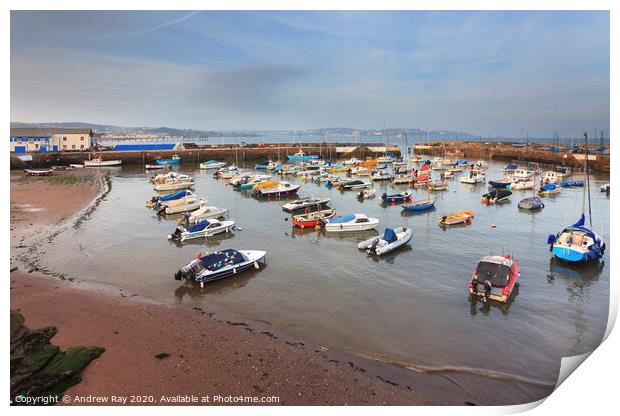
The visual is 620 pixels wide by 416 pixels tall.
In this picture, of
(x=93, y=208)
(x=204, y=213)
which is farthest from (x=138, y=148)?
(x=204, y=213)

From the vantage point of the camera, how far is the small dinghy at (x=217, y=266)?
14.4 metres

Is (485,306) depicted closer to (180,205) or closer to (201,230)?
(201,230)

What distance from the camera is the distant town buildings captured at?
5706 centimetres

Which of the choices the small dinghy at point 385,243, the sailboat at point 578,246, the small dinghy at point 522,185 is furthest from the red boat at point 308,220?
the small dinghy at point 522,185

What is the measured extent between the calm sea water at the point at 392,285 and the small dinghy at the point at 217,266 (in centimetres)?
39

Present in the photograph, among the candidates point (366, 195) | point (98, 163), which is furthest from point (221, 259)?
point (98, 163)

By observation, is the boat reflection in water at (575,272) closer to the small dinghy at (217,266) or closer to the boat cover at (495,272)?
the boat cover at (495,272)

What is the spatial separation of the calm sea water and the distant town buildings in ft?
140

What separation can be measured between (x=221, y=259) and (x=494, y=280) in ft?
33.1

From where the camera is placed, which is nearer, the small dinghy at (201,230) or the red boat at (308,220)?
the small dinghy at (201,230)

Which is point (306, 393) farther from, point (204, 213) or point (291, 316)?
point (204, 213)

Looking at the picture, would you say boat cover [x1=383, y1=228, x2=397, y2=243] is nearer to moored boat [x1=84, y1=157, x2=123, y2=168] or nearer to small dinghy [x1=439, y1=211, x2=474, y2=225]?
small dinghy [x1=439, y1=211, x2=474, y2=225]

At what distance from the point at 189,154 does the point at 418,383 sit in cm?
6865
